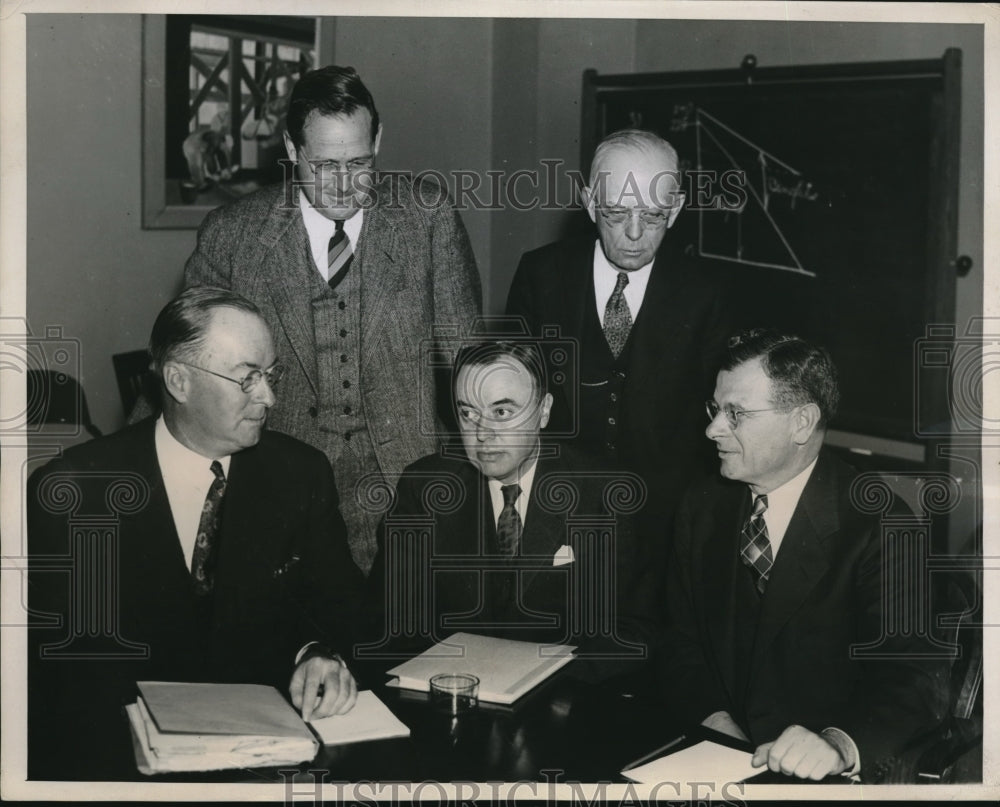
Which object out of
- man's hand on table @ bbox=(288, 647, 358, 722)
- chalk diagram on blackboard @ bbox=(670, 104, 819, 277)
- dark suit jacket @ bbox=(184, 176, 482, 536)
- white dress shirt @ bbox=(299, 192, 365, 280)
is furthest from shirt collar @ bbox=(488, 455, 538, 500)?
chalk diagram on blackboard @ bbox=(670, 104, 819, 277)

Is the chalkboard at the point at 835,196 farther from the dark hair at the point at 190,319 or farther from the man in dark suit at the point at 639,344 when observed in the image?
the dark hair at the point at 190,319

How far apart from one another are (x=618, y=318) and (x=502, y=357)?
0.47 meters

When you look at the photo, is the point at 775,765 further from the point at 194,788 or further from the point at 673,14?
the point at 673,14

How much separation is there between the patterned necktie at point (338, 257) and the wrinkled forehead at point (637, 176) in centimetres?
70

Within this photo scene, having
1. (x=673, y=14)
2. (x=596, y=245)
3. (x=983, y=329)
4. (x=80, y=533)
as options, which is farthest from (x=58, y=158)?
(x=983, y=329)

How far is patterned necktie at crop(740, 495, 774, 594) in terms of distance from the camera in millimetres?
2586

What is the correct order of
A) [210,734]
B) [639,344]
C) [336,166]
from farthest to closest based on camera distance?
[639,344], [336,166], [210,734]

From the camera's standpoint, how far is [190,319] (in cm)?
263

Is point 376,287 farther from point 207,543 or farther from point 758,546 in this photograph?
point 758,546

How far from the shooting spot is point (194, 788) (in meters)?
2.32

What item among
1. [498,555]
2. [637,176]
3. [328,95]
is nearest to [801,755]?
[498,555]

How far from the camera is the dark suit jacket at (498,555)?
2.74 m

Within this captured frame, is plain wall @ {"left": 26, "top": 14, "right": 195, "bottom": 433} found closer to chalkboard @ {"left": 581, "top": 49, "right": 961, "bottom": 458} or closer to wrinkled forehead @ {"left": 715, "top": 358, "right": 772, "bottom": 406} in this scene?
chalkboard @ {"left": 581, "top": 49, "right": 961, "bottom": 458}

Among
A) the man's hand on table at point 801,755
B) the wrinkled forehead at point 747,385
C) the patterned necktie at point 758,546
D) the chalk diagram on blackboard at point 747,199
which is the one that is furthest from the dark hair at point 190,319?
the chalk diagram on blackboard at point 747,199
